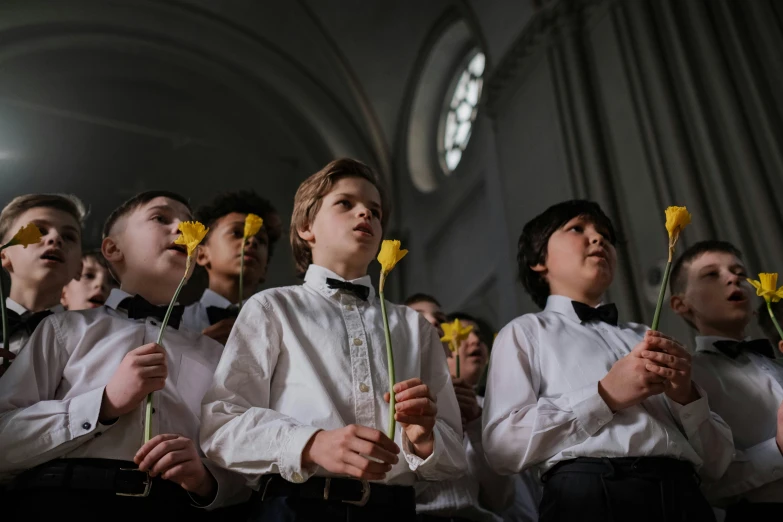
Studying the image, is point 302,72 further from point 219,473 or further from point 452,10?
point 219,473

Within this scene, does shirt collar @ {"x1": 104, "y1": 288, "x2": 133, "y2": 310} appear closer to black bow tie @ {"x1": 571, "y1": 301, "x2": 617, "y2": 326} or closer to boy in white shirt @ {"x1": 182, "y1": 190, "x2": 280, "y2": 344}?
boy in white shirt @ {"x1": 182, "y1": 190, "x2": 280, "y2": 344}

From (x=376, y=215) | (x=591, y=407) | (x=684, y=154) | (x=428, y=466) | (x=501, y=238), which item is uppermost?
(x=501, y=238)

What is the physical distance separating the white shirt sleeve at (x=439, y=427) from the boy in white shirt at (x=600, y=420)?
0.50ft

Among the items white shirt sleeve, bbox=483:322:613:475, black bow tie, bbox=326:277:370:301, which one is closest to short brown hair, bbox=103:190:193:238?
black bow tie, bbox=326:277:370:301

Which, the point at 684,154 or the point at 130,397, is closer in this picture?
the point at 130,397

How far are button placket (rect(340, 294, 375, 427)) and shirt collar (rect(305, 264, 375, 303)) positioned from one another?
64mm

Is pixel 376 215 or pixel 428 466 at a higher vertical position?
pixel 376 215

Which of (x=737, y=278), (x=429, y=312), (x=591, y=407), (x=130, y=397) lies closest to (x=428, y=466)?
(x=591, y=407)

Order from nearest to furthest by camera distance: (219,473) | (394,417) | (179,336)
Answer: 1. (394,417)
2. (219,473)
3. (179,336)

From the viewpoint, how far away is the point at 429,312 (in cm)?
329

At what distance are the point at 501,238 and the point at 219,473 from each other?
4.36 metres

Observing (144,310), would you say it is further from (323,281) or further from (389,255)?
(389,255)

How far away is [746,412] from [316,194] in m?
1.46

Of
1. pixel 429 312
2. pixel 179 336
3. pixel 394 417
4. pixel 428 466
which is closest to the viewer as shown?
pixel 394 417
